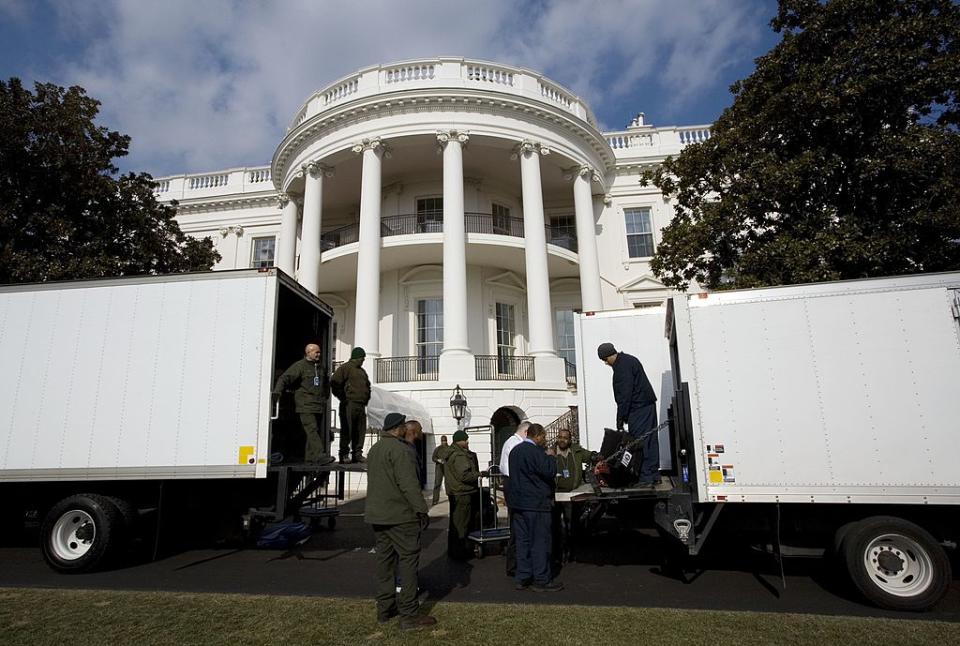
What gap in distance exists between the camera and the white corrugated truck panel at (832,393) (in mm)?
4941

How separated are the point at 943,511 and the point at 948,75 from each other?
8.59 meters

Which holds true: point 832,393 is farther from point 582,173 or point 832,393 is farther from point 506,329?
point 582,173

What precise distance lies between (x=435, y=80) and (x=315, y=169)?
515 centimetres

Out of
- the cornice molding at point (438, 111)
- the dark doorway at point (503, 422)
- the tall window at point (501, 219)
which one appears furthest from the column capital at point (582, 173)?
the dark doorway at point (503, 422)

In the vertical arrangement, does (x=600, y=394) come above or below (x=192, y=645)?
above

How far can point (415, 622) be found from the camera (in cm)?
432

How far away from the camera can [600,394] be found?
8859 millimetres

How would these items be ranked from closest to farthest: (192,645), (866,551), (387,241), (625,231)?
(192,645), (866,551), (387,241), (625,231)

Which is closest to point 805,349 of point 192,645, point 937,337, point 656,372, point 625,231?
point 937,337

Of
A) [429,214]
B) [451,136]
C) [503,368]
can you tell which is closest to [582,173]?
[451,136]

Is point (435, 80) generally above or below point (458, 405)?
above

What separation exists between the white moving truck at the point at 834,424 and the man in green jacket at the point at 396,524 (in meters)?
2.05

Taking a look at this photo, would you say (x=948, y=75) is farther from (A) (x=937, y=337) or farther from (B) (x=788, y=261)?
(A) (x=937, y=337)

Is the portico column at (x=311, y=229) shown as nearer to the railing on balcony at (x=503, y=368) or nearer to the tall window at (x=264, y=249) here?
the tall window at (x=264, y=249)
